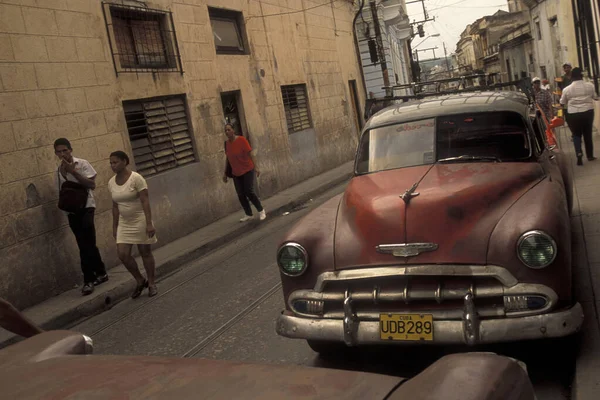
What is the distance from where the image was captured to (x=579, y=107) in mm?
11125

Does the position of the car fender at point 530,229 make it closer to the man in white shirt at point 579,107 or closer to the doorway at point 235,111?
the man in white shirt at point 579,107

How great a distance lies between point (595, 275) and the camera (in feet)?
17.0

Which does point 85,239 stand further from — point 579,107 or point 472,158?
point 579,107

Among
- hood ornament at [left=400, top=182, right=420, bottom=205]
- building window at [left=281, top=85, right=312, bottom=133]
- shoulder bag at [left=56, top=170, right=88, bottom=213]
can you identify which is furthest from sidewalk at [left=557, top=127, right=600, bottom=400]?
building window at [left=281, top=85, right=312, bottom=133]

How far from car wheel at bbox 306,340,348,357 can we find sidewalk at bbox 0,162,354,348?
11.4ft

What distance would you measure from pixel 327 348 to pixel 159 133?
720 centimetres

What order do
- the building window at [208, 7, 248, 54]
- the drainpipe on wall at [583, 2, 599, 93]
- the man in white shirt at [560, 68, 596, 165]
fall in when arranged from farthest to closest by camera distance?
the drainpipe on wall at [583, 2, 599, 93] < the building window at [208, 7, 248, 54] < the man in white shirt at [560, 68, 596, 165]

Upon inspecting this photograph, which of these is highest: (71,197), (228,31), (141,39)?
(228,31)

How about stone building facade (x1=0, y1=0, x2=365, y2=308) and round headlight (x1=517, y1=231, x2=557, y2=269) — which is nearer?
round headlight (x1=517, y1=231, x2=557, y2=269)

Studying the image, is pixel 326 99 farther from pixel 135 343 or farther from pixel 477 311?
pixel 477 311

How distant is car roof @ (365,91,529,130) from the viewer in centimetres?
514

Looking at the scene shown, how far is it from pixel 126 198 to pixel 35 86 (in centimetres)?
237

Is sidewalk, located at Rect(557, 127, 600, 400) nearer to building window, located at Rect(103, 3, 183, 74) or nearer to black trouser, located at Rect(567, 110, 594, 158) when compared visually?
black trouser, located at Rect(567, 110, 594, 158)

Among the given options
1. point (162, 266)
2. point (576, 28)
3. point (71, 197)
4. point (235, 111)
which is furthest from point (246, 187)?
point (576, 28)
